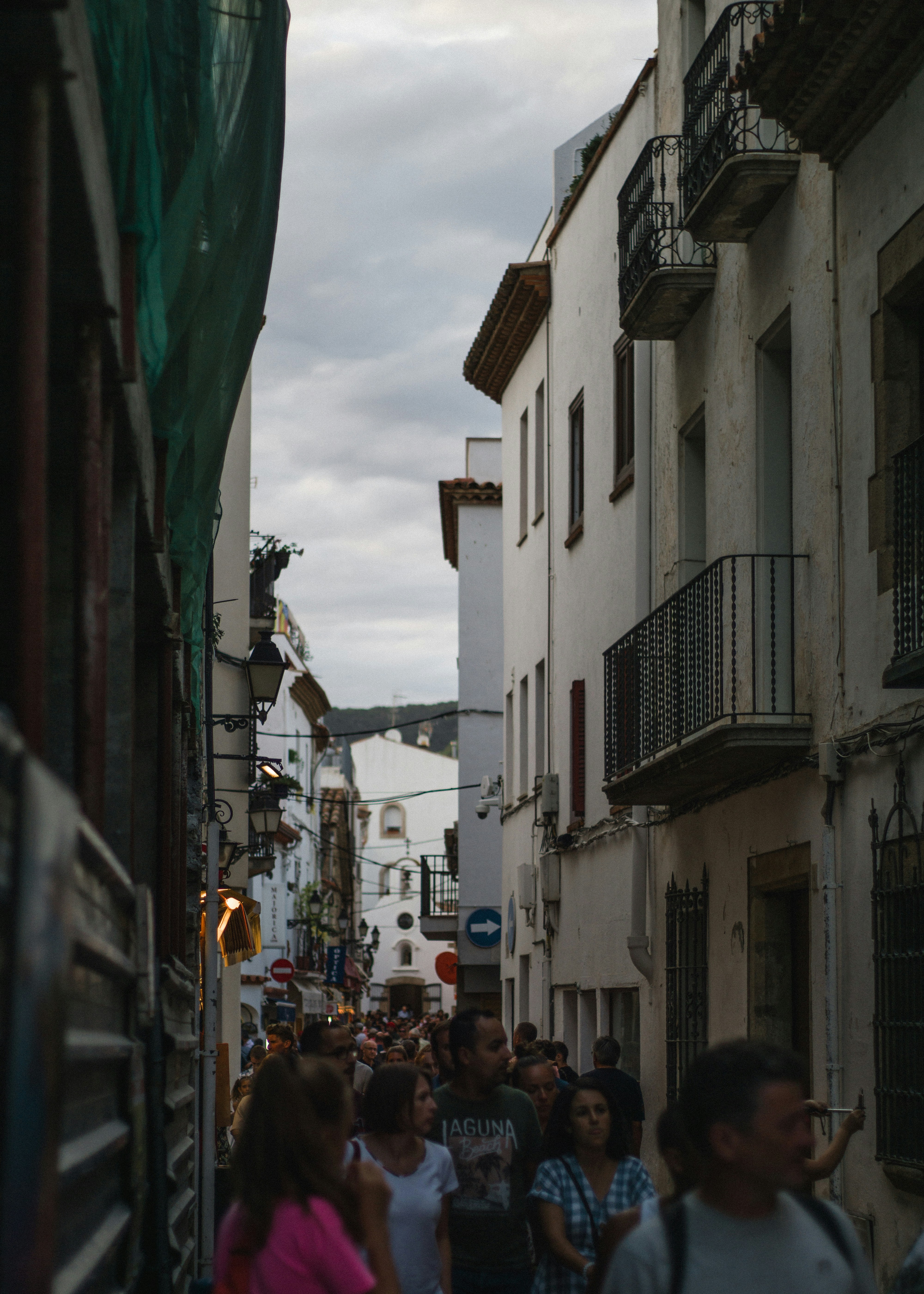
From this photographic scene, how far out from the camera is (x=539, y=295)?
80.3 ft

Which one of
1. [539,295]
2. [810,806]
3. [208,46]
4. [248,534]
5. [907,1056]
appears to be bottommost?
[907,1056]

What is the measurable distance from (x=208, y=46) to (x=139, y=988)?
3223 mm

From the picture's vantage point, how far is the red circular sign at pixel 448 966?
107 feet

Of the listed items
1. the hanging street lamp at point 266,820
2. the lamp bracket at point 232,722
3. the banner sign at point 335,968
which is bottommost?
the banner sign at point 335,968

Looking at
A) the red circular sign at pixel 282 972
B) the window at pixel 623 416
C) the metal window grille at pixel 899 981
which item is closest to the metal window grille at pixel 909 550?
the metal window grille at pixel 899 981

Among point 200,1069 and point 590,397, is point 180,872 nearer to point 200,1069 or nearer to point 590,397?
point 200,1069

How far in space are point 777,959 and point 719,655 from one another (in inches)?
91.7

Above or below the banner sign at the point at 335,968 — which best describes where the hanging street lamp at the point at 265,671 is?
above

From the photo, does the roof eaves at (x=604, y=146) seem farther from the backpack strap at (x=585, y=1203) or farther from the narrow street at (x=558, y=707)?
the backpack strap at (x=585, y=1203)

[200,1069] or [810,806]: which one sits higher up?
Answer: [810,806]

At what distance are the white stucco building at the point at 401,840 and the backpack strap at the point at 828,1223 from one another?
323 feet

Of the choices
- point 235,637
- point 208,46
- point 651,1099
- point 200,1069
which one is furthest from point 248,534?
point 208,46

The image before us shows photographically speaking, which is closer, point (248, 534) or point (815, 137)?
point (815, 137)

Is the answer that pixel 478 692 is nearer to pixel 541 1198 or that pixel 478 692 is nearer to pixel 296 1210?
pixel 541 1198
